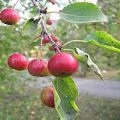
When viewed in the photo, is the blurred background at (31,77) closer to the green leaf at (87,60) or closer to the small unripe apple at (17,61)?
the small unripe apple at (17,61)

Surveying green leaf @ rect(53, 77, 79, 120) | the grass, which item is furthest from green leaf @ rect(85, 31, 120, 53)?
the grass

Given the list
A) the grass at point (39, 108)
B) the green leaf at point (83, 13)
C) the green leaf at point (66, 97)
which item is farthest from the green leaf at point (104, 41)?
the grass at point (39, 108)

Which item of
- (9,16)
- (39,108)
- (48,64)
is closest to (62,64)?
(48,64)

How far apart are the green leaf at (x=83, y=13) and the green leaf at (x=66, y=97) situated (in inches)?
8.2

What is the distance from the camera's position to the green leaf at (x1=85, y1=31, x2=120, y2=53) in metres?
1.11

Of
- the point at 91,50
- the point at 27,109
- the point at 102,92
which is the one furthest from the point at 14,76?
the point at 102,92

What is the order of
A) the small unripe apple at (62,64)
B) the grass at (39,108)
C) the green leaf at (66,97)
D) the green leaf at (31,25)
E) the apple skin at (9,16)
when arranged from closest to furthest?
the small unripe apple at (62,64)
the green leaf at (66,97)
the green leaf at (31,25)
the apple skin at (9,16)
the grass at (39,108)

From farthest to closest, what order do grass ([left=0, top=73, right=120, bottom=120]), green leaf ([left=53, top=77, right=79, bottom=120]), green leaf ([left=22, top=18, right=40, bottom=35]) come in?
grass ([left=0, top=73, right=120, bottom=120])
green leaf ([left=22, top=18, right=40, bottom=35])
green leaf ([left=53, top=77, right=79, bottom=120])

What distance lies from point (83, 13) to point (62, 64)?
0.28m

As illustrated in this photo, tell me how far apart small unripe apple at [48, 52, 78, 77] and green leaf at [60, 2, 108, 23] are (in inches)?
7.9

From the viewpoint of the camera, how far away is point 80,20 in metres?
1.22

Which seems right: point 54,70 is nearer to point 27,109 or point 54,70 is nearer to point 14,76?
point 14,76

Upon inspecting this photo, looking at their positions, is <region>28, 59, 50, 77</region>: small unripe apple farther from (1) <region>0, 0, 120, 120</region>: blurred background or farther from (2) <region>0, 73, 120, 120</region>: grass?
(2) <region>0, 73, 120, 120</region>: grass

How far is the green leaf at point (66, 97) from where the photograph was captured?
3.76 ft
